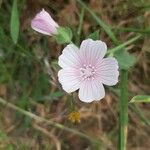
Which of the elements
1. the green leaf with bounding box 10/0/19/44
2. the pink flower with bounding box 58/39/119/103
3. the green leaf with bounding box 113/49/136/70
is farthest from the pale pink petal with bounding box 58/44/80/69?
the green leaf with bounding box 10/0/19/44

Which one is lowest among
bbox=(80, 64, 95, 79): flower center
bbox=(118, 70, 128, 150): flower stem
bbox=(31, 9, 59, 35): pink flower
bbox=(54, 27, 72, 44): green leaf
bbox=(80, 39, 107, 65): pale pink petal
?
Result: bbox=(118, 70, 128, 150): flower stem

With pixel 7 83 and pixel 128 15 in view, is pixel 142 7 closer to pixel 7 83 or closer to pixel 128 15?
pixel 128 15

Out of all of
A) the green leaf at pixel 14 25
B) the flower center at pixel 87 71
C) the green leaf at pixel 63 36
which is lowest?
the flower center at pixel 87 71

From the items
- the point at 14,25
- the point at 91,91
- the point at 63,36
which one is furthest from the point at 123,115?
the point at 14,25

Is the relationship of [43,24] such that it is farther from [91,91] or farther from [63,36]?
[91,91]

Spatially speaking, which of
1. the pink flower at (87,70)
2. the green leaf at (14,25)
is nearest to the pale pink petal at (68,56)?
the pink flower at (87,70)

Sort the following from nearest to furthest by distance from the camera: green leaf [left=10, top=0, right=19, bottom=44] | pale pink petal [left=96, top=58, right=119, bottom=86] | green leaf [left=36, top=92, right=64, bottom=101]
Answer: pale pink petal [left=96, top=58, right=119, bottom=86], green leaf [left=10, top=0, right=19, bottom=44], green leaf [left=36, top=92, right=64, bottom=101]

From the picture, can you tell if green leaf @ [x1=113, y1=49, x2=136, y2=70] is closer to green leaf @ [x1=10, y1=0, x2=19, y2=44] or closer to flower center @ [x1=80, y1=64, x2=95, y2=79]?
flower center @ [x1=80, y1=64, x2=95, y2=79]

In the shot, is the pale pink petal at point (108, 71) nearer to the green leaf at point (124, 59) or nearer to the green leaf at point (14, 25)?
the green leaf at point (124, 59)

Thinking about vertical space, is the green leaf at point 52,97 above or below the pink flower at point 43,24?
below

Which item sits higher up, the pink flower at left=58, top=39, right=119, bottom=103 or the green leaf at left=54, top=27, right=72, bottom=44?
the green leaf at left=54, top=27, right=72, bottom=44
